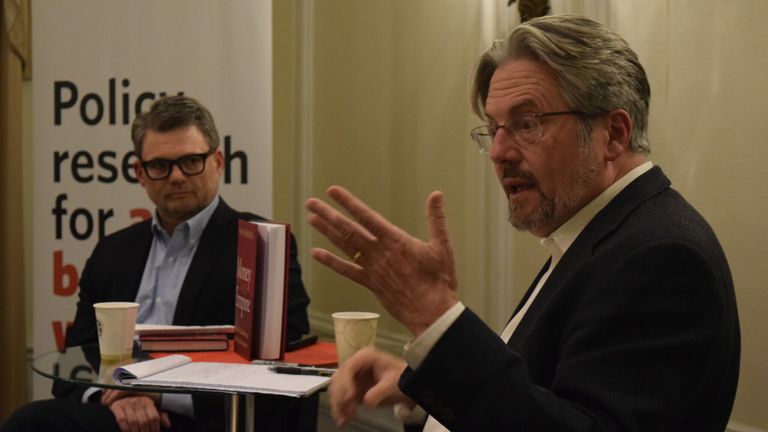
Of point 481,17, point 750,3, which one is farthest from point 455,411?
point 481,17

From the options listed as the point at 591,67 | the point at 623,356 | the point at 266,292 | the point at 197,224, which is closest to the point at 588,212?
the point at 591,67

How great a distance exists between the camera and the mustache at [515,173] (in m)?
1.59

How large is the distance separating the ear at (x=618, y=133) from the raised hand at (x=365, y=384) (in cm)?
52

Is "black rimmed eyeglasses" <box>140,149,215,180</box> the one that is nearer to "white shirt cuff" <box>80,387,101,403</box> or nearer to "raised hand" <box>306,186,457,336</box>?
"white shirt cuff" <box>80,387,101,403</box>

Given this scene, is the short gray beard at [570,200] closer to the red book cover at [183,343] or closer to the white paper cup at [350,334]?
the white paper cup at [350,334]

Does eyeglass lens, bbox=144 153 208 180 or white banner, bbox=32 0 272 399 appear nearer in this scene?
eyeglass lens, bbox=144 153 208 180

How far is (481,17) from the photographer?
3.37 m

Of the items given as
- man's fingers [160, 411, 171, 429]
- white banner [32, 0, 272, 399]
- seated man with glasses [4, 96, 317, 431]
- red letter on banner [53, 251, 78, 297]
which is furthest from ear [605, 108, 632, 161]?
red letter on banner [53, 251, 78, 297]

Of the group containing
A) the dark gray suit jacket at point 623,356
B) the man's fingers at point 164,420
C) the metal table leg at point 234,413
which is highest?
the dark gray suit jacket at point 623,356

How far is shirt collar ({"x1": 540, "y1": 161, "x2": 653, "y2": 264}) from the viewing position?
155 cm

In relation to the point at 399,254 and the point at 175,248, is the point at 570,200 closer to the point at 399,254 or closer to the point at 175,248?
the point at 399,254

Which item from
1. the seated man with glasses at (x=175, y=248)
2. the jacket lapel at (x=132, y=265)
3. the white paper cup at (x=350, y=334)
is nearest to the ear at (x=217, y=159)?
the seated man with glasses at (x=175, y=248)

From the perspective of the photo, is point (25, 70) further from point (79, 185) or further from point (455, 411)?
point (455, 411)

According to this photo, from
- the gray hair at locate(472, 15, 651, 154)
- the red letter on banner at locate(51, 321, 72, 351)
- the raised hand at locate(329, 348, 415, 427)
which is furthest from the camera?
the red letter on banner at locate(51, 321, 72, 351)
